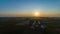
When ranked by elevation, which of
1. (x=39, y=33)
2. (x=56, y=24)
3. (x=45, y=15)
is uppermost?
(x=45, y=15)

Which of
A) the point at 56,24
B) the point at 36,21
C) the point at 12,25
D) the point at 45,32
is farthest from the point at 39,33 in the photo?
the point at 12,25

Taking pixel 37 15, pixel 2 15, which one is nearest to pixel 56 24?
pixel 37 15

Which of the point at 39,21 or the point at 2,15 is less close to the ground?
the point at 2,15

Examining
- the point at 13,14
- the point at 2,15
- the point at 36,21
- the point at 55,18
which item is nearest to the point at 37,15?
the point at 36,21

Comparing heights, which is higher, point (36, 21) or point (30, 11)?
point (30, 11)

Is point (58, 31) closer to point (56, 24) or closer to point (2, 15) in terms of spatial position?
point (56, 24)

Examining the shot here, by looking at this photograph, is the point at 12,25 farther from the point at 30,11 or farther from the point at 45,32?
the point at 45,32
